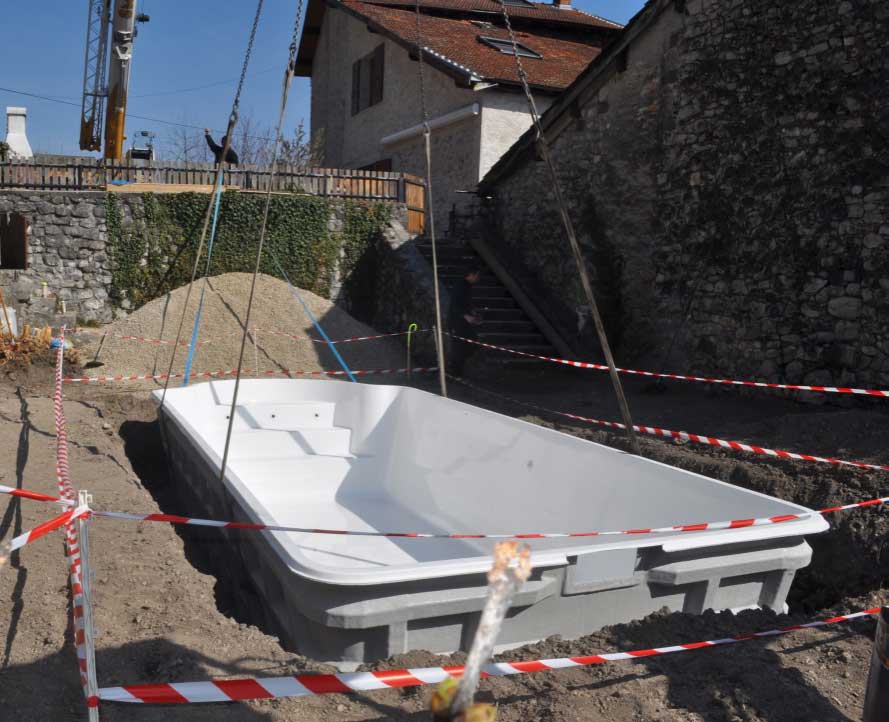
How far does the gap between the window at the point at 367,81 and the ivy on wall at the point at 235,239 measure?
5.28 metres

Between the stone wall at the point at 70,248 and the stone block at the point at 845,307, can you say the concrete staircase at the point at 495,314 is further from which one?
the stone wall at the point at 70,248

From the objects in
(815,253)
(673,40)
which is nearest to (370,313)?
(673,40)

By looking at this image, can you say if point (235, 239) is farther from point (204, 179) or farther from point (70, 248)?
point (70, 248)

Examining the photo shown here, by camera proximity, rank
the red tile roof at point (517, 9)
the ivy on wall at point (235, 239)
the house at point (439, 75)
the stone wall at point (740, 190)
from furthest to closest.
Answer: the red tile roof at point (517, 9), the house at point (439, 75), the ivy on wall at point (235, 239), the stone wall at point (740, 190)

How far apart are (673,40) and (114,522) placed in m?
8.11

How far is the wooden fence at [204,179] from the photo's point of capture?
12742mm

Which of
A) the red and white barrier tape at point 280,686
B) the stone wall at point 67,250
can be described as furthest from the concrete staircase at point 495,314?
the red and white barrier tape at point 280,686

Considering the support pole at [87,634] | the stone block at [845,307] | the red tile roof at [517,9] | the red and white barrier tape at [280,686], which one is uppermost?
the red tile roof at [517,9]

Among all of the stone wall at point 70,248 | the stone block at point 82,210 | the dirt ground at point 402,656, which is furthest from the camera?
the stone block at point 82,210

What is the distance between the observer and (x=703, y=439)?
558cm

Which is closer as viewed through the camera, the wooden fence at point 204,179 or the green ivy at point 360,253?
the wooden fence at point 204,179

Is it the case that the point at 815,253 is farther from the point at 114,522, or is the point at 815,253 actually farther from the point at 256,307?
the point at 256,307

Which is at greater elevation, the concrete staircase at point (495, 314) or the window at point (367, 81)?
the window at point (367, 81)

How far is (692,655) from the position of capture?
10.1ft
